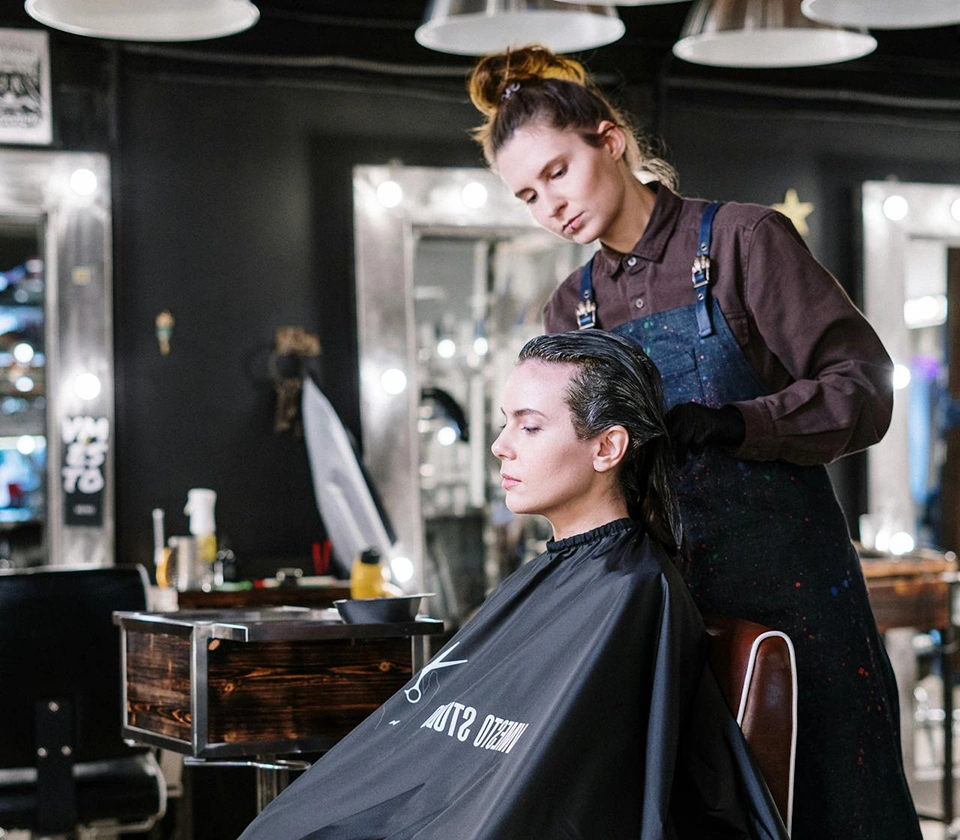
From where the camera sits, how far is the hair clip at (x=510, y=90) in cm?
211

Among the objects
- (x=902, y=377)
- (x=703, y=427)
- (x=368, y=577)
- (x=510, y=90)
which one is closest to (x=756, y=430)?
(x=703, y=427)

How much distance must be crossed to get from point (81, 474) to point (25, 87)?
3.90 feet

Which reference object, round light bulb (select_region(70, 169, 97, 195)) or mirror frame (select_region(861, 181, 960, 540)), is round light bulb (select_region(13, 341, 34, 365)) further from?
mirror frame (select_region(861, 181, 960, 540))

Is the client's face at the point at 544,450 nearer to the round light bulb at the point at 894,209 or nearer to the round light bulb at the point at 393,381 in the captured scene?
the round light bulb at the point at 393,381

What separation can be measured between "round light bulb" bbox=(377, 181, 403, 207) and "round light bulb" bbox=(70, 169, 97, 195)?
897mm

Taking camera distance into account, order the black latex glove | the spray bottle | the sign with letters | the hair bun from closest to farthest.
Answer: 1. the black latex glove
2. the hair bun
3. the spray bottle
4. the sign with letters

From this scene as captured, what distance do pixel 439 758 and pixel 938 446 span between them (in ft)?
12.5

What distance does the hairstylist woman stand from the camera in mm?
1818

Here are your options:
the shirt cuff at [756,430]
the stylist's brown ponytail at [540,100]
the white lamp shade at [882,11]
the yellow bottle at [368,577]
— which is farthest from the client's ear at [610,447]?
the white lamp shade at [882,11]

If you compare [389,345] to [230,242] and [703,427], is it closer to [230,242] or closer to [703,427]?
[230,242]

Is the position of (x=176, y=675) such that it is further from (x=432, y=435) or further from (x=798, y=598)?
(x=432, y=435)

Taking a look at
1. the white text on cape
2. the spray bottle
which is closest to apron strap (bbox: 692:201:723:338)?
the white text on cape

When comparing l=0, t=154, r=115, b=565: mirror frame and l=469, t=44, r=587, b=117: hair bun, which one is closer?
l=469, t=44, r=587, b=117: hair bun

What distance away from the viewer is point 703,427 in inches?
70.1
